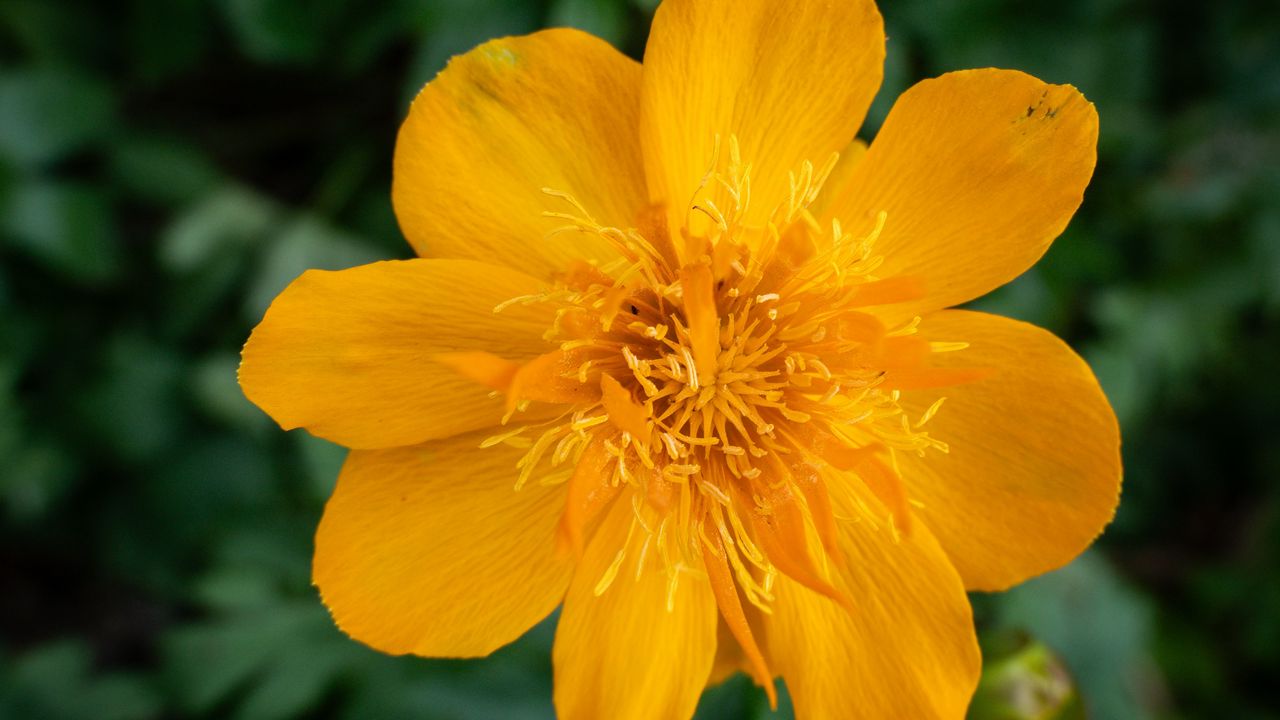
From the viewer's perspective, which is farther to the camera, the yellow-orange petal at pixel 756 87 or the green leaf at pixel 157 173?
the green leaf at pixel 157 173

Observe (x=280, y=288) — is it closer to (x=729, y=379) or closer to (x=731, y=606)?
(x=729, y=379)

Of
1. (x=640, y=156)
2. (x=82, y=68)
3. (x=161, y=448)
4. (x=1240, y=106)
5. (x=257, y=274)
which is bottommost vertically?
(x=161, y=448)

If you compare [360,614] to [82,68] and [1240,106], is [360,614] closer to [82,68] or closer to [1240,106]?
[82,68]

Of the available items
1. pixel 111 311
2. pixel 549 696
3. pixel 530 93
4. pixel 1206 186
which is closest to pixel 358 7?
pixel 111 311

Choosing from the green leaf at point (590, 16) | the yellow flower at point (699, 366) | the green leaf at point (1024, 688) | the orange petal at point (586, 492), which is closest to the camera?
the orange petal at point (586, 492)

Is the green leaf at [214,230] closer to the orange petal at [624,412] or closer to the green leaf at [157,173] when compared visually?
the green leaf at [157,173]

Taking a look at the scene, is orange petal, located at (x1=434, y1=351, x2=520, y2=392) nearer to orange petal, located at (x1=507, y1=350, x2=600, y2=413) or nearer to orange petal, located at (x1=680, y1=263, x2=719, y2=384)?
orange petal, located at (x1=507, y1=350, x2=600, y2=413)

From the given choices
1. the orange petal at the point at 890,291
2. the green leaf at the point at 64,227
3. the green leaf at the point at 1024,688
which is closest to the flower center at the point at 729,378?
the orange petal at the point at 890,291
